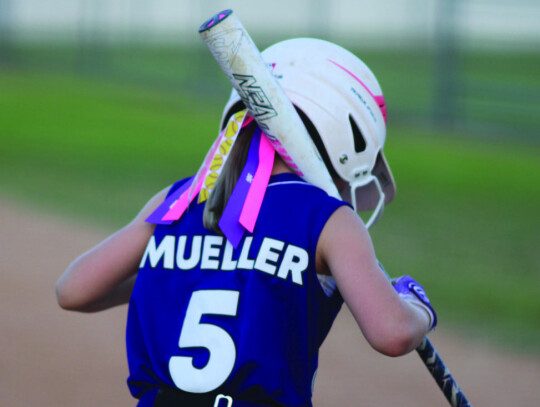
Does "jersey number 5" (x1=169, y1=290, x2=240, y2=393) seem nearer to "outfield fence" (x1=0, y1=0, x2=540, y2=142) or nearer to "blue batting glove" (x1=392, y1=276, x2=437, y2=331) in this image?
"blue batting glove" (x1=392, y1=276, x2=437, y2=331)

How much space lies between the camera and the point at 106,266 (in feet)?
6.92

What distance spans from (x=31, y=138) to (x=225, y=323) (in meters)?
10.5

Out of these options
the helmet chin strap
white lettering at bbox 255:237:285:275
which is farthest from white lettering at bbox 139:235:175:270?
the helmet chin strap

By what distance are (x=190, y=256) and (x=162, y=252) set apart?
0.32 ft

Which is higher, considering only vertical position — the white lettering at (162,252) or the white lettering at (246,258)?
the white lettering at (246,258)

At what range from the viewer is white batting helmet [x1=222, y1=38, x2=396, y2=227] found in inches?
85.0

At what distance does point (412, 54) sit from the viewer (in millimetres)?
13250

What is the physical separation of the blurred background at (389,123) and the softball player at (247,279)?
3113 mm

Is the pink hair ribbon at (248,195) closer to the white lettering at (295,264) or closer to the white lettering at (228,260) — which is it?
the white lettering at (228,260)

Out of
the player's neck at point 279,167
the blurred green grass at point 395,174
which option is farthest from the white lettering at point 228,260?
the blurred green grass at point 395,174

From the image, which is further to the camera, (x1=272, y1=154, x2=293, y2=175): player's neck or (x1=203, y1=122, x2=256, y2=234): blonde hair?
(x1=272, y1=154, x2=293, y2=175): player's neck

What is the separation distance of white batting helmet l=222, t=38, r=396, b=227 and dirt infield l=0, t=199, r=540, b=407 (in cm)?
204

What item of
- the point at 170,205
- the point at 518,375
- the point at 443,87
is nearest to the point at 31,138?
the point at 443,87

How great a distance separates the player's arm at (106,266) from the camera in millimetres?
2111
